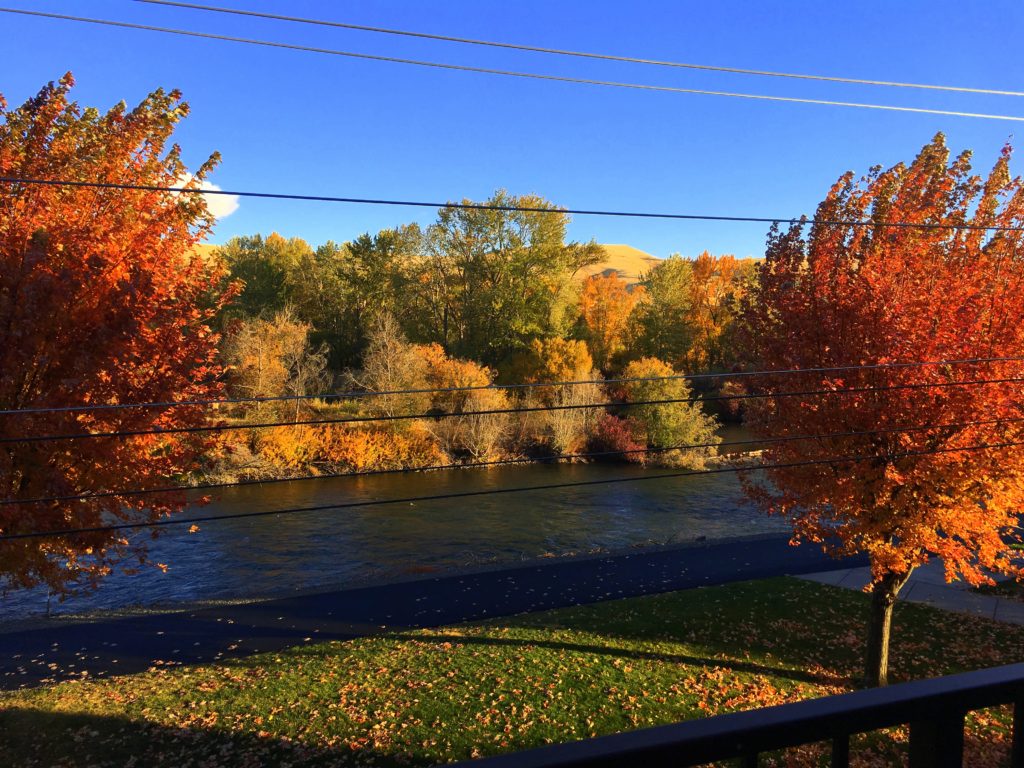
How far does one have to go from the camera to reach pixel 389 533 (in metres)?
20.4

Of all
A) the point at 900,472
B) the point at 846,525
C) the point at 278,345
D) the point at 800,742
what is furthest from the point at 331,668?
the point at 278,345

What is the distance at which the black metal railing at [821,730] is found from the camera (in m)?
1.11

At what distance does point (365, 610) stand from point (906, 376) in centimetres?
→ 951

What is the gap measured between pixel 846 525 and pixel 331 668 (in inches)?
279

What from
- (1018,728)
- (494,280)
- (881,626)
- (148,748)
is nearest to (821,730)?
(1018,728)

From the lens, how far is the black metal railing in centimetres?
111

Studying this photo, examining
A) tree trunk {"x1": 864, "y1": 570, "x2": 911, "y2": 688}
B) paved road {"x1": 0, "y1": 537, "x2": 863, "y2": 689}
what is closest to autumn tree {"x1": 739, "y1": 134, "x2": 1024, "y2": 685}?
tree trunk {"x1": 864, "y1": 570, "x2": 911, "y2": 688}

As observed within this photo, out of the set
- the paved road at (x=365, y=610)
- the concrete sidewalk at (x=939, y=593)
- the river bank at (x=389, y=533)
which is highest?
the concrete sidewalk at (x=939, y=593)

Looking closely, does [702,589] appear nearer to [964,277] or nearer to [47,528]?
[964,277]

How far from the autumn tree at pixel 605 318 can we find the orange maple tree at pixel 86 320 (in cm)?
3996

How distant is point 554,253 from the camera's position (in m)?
44.4

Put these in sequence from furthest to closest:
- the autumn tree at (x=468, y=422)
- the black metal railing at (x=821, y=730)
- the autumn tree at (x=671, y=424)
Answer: the autumn tree at (x=671, y=424) → the autumn tree at (x=468, y=422) → the black metal railing at (x=821, y=730)

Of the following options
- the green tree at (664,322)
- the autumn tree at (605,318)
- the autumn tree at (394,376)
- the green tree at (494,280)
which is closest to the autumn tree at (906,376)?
the autumn tree at (394,376)

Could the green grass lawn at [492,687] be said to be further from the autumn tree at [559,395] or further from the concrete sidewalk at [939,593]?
the autumn tree at [559,395]
